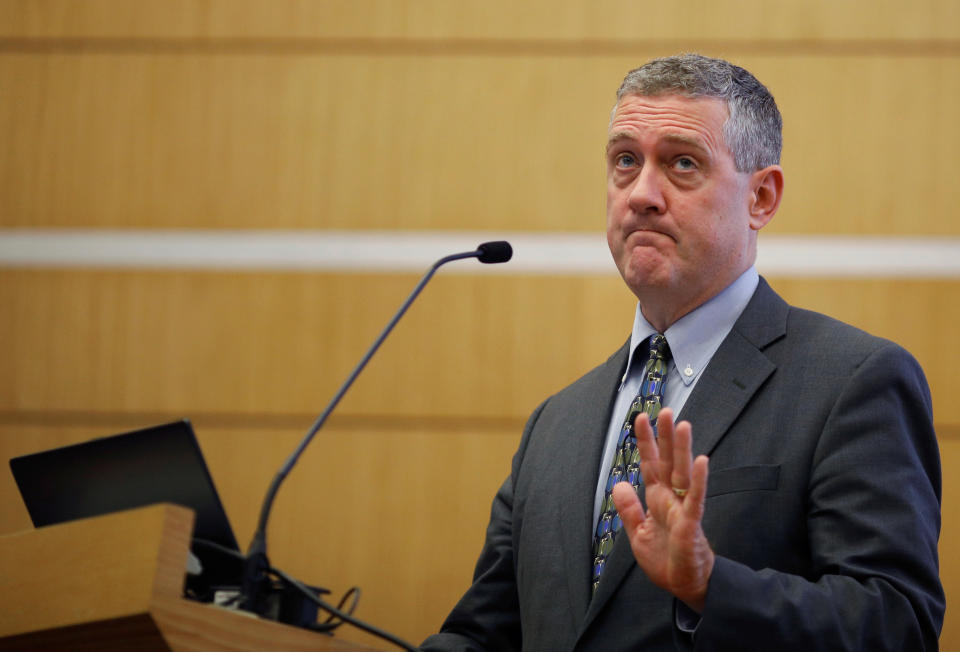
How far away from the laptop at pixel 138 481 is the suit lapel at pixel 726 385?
560 millimetres

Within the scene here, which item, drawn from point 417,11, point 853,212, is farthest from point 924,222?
point 417,11

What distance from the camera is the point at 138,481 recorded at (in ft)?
4.16

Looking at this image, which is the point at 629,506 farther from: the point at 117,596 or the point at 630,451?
the point at 117,596

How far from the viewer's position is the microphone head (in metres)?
1.70

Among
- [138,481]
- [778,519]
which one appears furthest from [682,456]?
[138,481]

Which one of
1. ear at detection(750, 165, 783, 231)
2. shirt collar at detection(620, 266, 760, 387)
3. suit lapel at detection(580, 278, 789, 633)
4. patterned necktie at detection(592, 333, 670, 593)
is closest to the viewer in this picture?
suit lapel at detection(580, 278, 789, 633)

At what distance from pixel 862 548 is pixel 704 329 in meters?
0.50

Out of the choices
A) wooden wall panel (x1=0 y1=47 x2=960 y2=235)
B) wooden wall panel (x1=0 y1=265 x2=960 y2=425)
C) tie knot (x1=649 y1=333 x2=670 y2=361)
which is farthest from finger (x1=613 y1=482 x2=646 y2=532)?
wooden wall panel (x1=0 y1=47 x2=960 y2=235)

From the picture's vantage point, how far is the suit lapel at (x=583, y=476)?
1594 millimetres

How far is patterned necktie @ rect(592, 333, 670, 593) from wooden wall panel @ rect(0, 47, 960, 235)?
114cm

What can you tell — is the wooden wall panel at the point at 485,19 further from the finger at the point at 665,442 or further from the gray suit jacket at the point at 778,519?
the finger at the point at 665,442

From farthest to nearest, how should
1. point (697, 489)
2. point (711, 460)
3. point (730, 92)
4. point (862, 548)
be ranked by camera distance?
point (730, 92), point (711, 460), point (862, 548), point (697, 489)

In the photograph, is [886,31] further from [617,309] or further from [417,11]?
[417,11]

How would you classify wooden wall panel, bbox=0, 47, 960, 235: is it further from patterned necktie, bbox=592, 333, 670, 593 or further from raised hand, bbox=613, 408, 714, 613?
raised hand, bbox=613, 408, 714, 613
